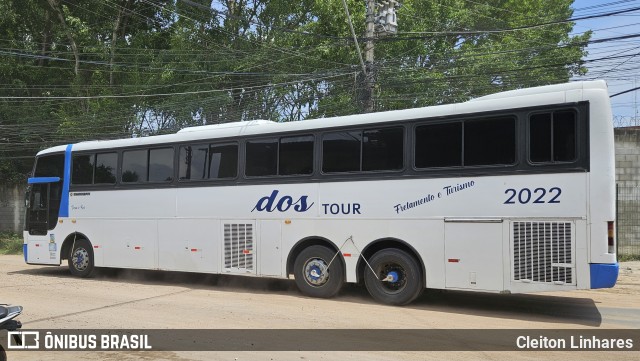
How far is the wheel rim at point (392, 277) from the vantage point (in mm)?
10577

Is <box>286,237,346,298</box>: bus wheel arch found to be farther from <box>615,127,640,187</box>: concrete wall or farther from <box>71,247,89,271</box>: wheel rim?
<box>615,127,640,187</box>: concrete wall

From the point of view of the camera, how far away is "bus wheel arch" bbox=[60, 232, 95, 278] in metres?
15.3

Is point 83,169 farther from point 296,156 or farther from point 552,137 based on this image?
point 552,137

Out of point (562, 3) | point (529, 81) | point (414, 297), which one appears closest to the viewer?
point (414, 297)

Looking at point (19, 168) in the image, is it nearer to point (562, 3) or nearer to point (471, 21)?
point (471, 21)

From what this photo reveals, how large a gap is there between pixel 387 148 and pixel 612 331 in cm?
455

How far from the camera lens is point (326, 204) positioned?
11.4 meters

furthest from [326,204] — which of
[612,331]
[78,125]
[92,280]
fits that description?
[78,125]

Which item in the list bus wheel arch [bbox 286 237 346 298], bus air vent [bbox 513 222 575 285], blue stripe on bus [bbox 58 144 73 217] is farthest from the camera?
blue stripe on bus [bbox 58 144 73 217]

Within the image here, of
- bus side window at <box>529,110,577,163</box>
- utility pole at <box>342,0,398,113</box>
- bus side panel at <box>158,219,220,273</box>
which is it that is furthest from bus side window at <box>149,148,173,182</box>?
bus side window at <box>529,110,577,163</box>

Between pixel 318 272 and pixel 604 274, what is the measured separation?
4.98 meters

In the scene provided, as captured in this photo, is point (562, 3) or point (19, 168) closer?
point (19, 168)

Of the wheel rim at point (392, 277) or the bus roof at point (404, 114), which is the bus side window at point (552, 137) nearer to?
the bus roof at point (404, 114)

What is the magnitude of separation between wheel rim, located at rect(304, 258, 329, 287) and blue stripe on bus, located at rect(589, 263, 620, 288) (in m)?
4.66
